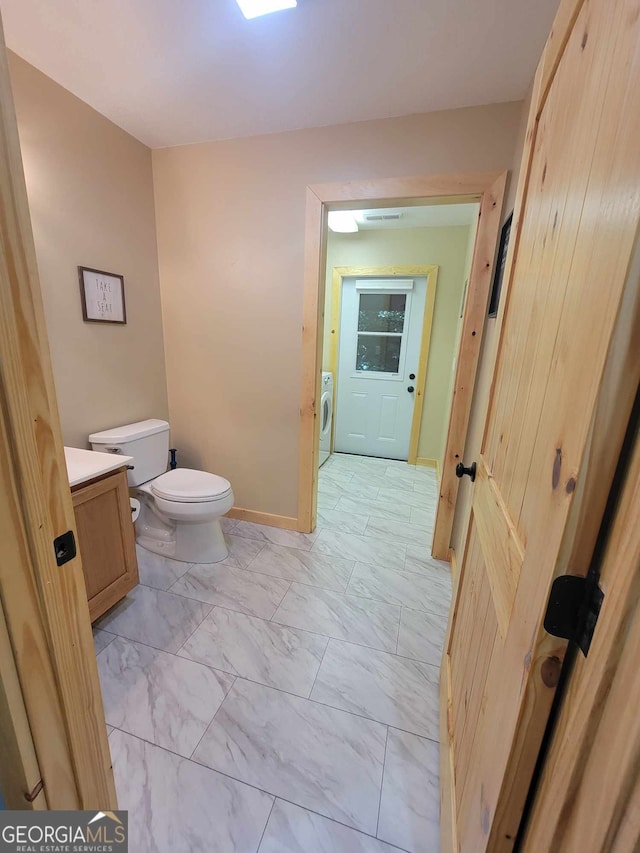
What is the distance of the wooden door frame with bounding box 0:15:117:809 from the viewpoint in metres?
0.50

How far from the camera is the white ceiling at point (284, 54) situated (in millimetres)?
1217

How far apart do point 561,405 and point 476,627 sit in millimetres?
689

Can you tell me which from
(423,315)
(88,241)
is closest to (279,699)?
(88,241)

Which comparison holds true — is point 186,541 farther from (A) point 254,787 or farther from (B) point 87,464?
(A) point 254,787

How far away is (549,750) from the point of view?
0.48 meters

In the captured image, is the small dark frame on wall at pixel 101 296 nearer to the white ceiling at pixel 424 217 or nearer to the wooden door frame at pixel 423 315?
the white ceiling at pixel 424 217

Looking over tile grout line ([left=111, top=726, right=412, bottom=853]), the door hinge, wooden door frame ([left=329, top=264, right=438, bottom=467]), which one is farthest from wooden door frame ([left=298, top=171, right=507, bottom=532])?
wooden door frame ([left=329, top=264, right=438, bottom=467])

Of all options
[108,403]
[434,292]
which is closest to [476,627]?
[108,403]

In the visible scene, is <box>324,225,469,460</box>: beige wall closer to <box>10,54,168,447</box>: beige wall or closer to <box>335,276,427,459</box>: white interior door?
<box>335,276,427,459</box>: white interior door

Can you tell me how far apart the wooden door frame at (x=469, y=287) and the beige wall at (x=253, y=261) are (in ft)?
0.21

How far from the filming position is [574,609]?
17.2 inches

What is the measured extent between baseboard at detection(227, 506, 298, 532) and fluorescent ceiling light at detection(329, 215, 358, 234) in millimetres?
2572

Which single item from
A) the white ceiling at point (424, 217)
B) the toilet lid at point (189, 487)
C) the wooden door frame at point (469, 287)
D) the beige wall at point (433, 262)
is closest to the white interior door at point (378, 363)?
the beige wall at point (433, 262)

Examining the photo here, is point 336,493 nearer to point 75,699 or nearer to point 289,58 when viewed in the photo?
point 75,699
